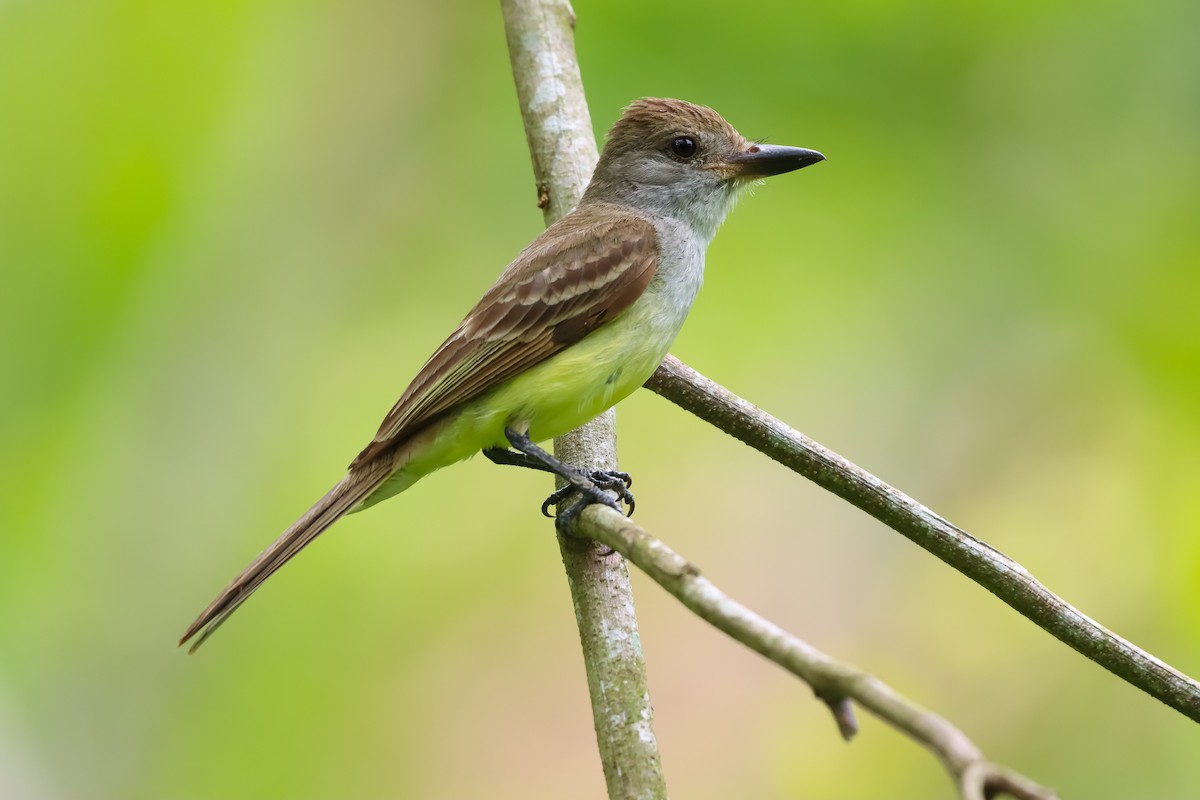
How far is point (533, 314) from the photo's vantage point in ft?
14.3

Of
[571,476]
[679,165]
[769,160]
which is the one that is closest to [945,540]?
[571,476]

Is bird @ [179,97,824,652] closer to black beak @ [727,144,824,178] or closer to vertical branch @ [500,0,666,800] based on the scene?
black beak @ [727,144,824,178]

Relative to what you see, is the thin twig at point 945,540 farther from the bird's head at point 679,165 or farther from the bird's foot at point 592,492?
the bird's head at point 679,165

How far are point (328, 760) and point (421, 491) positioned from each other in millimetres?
1267

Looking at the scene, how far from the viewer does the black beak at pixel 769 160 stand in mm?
4715

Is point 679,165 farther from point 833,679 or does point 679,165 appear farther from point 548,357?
point 833,679

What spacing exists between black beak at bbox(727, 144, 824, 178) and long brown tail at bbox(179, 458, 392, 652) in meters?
1.82

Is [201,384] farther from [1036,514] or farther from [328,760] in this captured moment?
[1036,514]

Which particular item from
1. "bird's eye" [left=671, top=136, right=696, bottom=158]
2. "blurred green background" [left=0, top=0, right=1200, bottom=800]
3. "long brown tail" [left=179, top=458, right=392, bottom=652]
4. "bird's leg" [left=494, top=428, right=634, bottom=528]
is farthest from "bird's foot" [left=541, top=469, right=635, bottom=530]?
"bird's eye" [left=671, top=136, right=696, bottom=158]

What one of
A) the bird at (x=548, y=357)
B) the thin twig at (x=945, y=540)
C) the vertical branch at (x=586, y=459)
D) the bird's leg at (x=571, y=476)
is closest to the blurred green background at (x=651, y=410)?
the vertical branch at (x=586, y=459)

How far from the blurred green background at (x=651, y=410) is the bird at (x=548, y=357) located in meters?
0.93

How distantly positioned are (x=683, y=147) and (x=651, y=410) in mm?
1436

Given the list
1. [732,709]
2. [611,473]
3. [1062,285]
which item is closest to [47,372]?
[611,473]

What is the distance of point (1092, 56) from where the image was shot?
5359 millimetres
